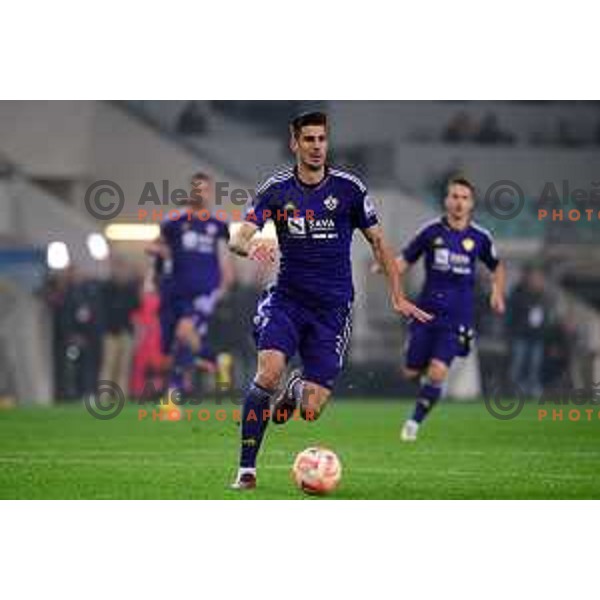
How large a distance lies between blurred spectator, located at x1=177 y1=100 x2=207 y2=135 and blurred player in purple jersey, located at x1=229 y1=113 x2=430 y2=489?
32.5 feet

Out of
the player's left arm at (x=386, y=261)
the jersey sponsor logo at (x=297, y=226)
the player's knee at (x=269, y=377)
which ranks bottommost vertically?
the player's knee at (x=269, y=377)

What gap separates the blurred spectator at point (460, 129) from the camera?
67.6ft

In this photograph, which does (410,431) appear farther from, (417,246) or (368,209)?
(368,209)

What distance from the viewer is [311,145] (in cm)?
992

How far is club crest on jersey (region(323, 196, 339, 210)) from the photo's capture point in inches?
398

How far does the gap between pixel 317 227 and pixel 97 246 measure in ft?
34.4

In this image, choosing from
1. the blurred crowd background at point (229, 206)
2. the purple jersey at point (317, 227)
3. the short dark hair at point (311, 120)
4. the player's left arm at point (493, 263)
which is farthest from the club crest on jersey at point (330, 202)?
the blurred crowd background at point (229, 206)

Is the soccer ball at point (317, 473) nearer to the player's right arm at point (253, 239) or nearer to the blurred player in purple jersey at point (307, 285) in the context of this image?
the blurred player in purple jersey at point (307, 285)

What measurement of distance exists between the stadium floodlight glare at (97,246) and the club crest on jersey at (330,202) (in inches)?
414

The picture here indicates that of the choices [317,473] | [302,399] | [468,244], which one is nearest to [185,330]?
[468,244]

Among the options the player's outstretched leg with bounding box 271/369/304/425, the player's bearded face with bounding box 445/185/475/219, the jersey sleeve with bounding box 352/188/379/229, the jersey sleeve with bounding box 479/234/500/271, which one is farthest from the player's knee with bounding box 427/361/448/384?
the jersey sleeve with bounding box 352/188/379/229

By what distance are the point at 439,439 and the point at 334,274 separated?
161 inches

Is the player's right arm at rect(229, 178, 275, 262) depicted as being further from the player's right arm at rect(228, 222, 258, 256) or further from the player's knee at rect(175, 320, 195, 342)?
the player's knee at rect(175, 320, 195, 342)

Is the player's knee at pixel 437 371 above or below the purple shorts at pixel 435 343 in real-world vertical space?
below
